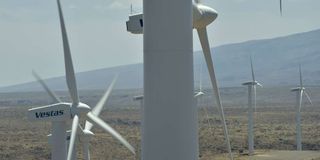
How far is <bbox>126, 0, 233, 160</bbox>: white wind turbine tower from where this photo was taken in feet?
40.1

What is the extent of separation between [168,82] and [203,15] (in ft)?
8.37

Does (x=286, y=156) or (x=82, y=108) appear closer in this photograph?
(x=82, y=108)

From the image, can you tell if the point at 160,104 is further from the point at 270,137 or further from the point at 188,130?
the point at 270,137

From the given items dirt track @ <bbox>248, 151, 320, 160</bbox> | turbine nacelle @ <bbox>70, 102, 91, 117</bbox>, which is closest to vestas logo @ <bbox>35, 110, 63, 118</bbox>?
turbine nacelle @ <bbox>70, 102, 91, 117</bbox>

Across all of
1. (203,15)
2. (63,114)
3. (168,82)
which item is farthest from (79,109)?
(168,82)

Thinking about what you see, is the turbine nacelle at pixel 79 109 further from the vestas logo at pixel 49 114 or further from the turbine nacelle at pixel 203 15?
the turbine nacelle at pixel 203 15

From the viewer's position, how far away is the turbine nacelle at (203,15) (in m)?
14.0

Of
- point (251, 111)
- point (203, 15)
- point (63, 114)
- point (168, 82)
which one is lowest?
point (251, 111)

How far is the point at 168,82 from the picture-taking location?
1224 centimetres

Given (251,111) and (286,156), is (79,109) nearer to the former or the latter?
(286,156)

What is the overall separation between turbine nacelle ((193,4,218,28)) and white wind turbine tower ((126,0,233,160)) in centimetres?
155

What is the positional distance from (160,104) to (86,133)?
25699 millimetres

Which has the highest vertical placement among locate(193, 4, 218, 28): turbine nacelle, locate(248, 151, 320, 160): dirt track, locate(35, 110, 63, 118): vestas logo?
locate(193, 4, 218, 28): turbine nacelle

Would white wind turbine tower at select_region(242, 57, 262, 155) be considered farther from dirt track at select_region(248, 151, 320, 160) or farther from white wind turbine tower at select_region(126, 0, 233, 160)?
white wind turbine tower at select_region(126, 0, 233, 160)
